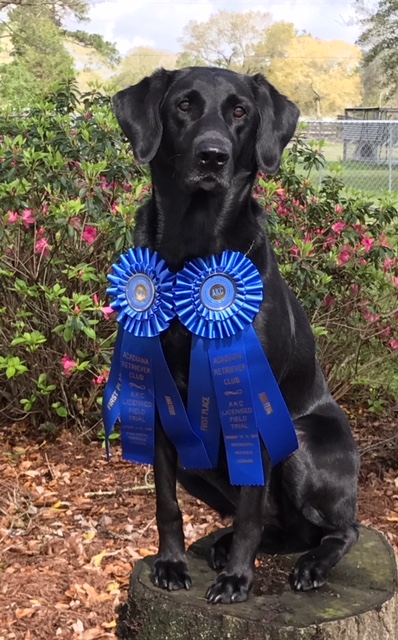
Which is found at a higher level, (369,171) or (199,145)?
(369,171)

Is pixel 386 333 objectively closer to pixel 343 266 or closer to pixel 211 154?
pixel 343 266

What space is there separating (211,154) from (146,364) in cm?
68

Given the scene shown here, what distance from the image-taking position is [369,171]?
22.1m

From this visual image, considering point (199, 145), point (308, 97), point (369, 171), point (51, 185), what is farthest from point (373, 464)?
point (308, 97)

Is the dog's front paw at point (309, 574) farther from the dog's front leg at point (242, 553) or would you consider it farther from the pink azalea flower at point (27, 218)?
the pink azalea flower at point (27, 218)

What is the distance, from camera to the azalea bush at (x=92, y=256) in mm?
4457

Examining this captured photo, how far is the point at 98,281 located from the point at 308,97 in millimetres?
75476

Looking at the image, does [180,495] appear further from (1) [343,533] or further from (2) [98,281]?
(1) [343,533]

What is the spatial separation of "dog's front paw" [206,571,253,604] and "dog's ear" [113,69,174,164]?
131cm

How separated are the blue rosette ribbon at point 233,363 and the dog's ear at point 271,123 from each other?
34 centimetres

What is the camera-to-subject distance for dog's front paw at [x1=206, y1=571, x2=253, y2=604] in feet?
7.91

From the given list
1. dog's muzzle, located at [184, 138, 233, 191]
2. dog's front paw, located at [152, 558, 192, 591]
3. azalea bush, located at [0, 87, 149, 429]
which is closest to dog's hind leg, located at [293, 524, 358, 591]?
dog's front paw, located at [152, 558, 192, 591]

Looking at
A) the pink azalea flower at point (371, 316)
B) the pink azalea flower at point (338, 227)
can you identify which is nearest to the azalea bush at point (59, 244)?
the pink azalea flower at point (338, 227)

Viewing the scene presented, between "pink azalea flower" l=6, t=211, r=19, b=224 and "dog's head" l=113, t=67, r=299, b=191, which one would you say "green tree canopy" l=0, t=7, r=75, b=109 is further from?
"dog's head" l=113, t=67, r=299, b=191
